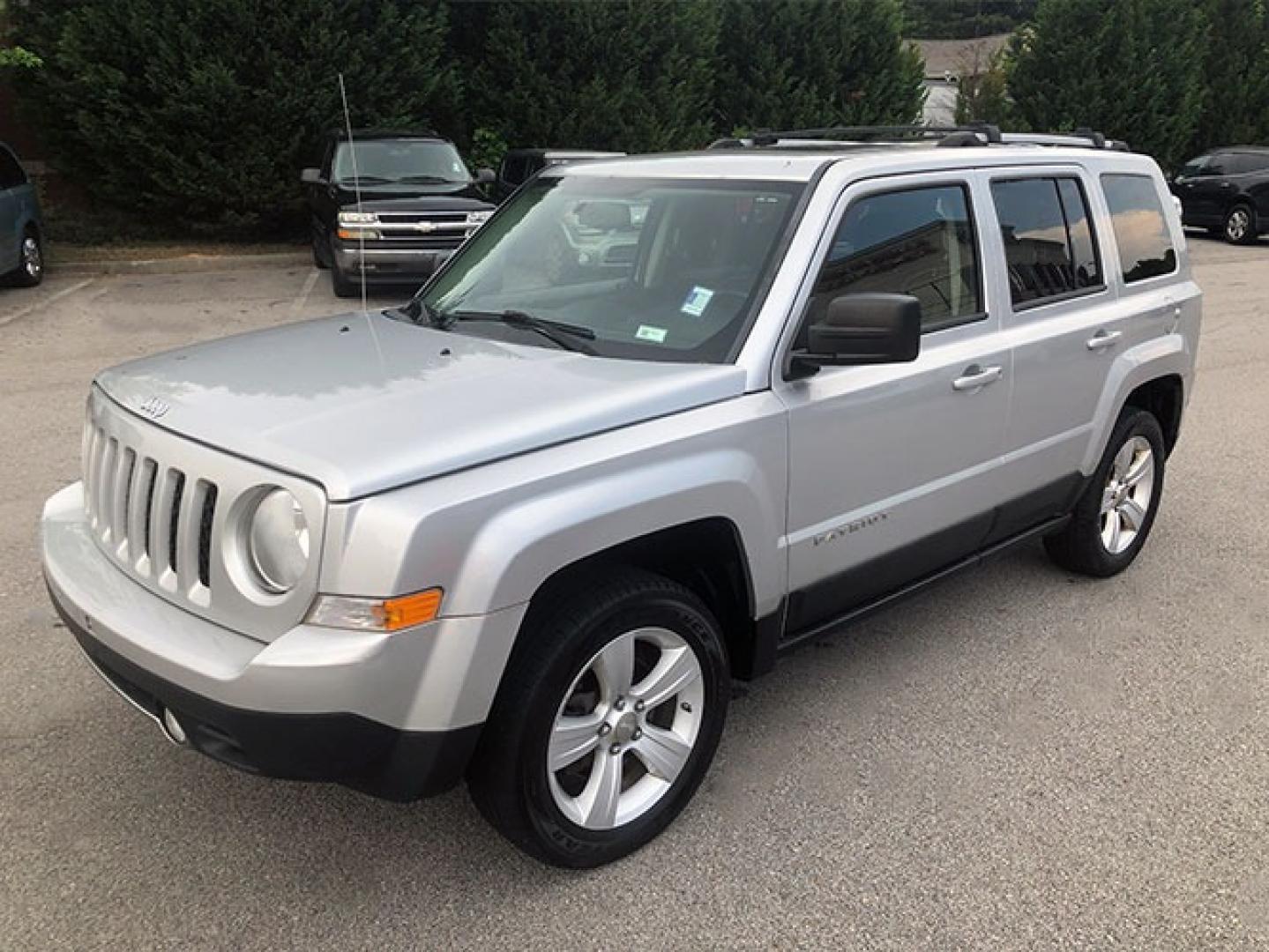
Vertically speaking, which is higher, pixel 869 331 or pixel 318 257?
pixel 869 331

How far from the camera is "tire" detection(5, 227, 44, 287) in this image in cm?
1229

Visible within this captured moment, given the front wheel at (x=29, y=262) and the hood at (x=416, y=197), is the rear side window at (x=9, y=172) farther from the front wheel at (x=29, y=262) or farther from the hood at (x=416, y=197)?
Result: the hood at (x=416, y=197)

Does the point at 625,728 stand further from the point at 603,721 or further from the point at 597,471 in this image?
the point at 597,471

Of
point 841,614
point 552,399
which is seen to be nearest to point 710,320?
point 552,399

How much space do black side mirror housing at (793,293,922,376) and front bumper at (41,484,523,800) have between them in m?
1.16

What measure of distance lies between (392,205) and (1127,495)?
8948 millimetres

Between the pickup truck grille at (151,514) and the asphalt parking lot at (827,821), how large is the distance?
789 mm

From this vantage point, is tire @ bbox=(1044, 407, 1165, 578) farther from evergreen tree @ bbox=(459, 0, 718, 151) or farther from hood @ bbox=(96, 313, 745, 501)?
evergreen tree @ bbox=(459, 0, 718, 151)

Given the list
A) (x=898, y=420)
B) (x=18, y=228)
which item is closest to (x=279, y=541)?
(x=898, y=420)

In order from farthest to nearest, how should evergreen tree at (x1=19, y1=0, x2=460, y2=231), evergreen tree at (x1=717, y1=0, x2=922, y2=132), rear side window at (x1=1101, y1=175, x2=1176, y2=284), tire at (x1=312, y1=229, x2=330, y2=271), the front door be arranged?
1. evergreen tree at (x1=717, y1=0, x2=922, y2=132)
2. evergreen tree at (x1=19, y1=0, x2=460, y2=231)
3. tire at (x1=312, y1=229, x2=330, y2=271)
4. rear side window at (x1=1101, y1=175, x2=1176, y2=284)
5. the front door

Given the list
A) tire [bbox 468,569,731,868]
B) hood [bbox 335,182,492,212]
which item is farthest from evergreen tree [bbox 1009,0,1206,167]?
tire [bbox 468,569,731,868]

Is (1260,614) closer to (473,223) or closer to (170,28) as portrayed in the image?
(473,223)

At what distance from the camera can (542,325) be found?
339 cm

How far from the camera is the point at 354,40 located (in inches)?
601
